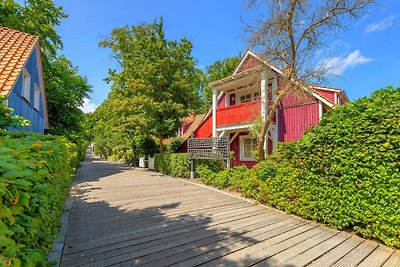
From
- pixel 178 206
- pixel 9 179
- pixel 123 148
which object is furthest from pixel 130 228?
pixel 123 148

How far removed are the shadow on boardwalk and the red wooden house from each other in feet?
22.5

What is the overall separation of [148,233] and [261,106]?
8.99 metres

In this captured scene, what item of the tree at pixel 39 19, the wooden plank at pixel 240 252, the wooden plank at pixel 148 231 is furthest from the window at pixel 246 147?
the tree at pixel 39 19

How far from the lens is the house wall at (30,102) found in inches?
266

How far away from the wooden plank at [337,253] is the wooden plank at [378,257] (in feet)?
0.93

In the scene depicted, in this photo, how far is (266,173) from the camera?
6750 millimetres

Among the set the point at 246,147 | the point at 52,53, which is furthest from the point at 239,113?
A: the point at 52,53

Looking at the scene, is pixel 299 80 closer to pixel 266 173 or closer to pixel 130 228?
pixel 266 173

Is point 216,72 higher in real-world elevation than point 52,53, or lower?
higher

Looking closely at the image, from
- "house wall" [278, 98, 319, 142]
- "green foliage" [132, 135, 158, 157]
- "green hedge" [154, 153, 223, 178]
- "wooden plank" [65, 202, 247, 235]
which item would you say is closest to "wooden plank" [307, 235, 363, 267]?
"wooden plank" [65, 202, 247, 235]

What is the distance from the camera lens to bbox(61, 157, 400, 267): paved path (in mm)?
3449

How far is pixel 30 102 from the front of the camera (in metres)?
8.70

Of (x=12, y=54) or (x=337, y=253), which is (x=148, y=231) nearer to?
(x=337, y=253)

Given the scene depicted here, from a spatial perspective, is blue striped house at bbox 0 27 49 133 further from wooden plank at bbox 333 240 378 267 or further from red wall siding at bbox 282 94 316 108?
red wall siding at bbox 282 94 316 108
